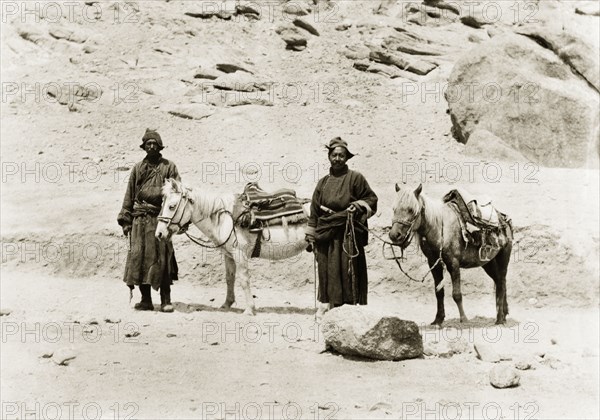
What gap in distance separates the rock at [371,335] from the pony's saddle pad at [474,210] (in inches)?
78.2

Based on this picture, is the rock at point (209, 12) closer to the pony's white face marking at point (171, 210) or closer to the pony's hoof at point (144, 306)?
the pony's white face marking at point (171, 210)

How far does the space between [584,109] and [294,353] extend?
41.0ft

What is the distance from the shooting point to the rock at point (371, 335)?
6.98 meters

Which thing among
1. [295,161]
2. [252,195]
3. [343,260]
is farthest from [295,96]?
[343,260]

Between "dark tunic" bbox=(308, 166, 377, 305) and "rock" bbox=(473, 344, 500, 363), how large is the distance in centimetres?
145

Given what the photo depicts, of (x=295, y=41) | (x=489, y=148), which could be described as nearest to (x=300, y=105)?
(x=295, y=41)

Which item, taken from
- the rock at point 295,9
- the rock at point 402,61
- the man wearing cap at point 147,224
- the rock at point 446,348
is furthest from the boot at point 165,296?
the rock at point 295,9

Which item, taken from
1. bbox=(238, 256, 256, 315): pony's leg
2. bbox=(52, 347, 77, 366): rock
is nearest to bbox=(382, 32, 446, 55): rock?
bbox=(238, 256, 256, 315): pony's leg

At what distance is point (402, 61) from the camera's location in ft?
77.1

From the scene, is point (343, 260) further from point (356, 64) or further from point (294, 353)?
point (356, 64)

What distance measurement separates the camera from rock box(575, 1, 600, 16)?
83.3 ft

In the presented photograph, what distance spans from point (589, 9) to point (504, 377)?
22.4m

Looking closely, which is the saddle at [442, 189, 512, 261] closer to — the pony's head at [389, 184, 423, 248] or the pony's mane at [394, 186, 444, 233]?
the pony's mane at [394, 186, 444, 233]

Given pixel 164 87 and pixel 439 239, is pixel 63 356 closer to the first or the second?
pixel 439 239
